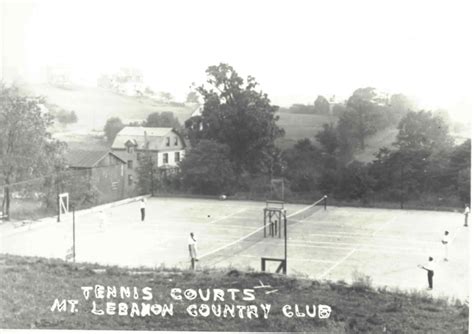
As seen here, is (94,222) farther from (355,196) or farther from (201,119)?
(355,196)

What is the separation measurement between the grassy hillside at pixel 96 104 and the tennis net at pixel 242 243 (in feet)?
20.8

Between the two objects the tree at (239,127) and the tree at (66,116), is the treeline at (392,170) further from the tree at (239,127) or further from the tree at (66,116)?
the tree at (66,116)

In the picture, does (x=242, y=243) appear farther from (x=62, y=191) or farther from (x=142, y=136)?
(x=142, y=136)

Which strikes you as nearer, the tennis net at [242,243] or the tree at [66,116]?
the tennis net at [242,243]

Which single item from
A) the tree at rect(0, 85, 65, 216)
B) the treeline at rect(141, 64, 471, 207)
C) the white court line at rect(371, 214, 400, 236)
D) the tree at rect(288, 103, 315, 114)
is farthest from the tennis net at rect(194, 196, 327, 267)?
the tree at rect(0, 85, 65, 216)

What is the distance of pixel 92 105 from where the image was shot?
877 inches

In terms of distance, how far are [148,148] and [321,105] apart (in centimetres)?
1064

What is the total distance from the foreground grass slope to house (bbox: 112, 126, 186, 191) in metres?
14.4

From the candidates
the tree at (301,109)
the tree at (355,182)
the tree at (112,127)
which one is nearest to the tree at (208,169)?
the tree at (112,127)

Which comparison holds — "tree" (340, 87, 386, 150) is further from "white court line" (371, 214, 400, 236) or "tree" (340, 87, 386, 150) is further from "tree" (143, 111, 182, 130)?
"tree" (143, 111, 182, 130)

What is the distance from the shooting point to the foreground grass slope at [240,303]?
12125 millimetres

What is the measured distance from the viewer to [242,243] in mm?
22484

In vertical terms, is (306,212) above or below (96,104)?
below

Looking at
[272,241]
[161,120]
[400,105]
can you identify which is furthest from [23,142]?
[400,105]
